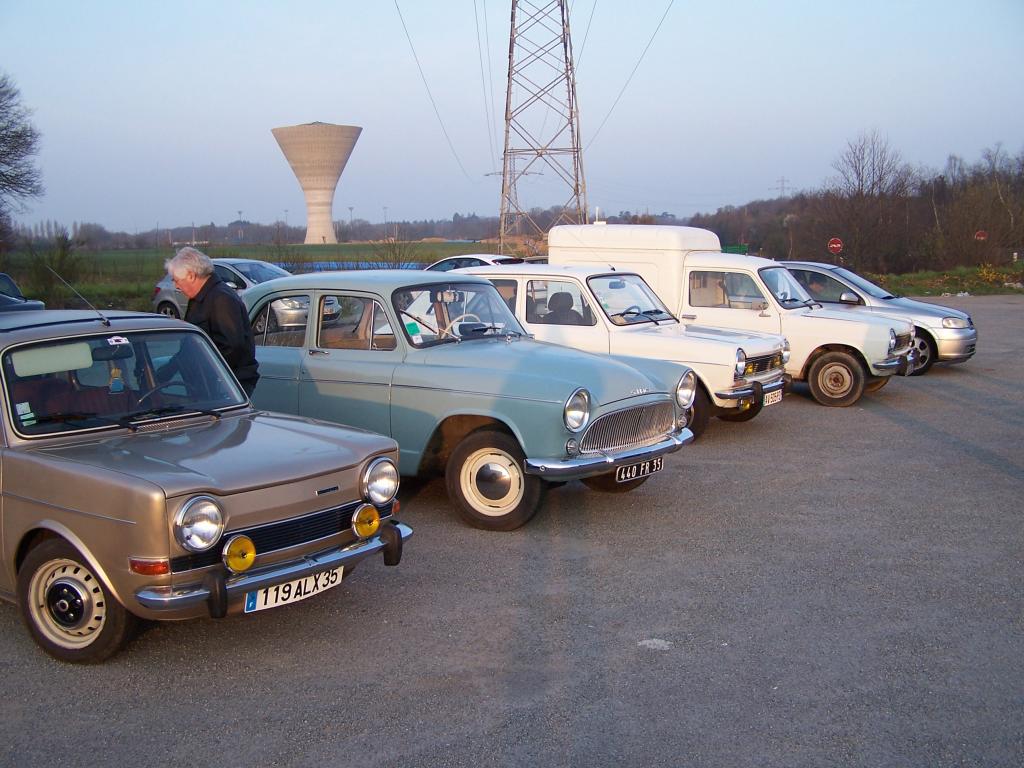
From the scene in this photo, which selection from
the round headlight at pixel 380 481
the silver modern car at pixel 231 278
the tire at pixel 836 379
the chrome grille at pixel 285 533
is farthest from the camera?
the silver modern car at pixel 231 278

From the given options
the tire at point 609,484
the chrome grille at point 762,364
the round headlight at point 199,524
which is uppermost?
the chrome grille at point 762,364

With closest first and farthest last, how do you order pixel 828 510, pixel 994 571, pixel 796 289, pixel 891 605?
1. pixel 891 605
2. pixel 994 571
3. pixel 828 510
4. pixel 796 289

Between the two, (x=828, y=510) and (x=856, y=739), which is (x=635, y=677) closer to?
(x=856, y=739)

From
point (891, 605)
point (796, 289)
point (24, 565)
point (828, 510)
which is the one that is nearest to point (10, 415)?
point (24, 565)

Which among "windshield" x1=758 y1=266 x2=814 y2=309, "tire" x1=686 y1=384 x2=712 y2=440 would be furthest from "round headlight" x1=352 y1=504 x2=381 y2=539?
"windshield" x1=758 y1=266 x2=814 y2=309

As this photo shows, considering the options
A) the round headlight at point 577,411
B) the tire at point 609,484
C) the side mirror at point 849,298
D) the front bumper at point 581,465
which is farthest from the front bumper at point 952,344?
the round headlight at point 577,411

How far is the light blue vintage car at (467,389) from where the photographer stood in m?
6.64

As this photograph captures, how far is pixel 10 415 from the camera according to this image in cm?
468

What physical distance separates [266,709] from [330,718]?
0.31 metres

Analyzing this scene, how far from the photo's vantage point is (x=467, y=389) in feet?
22.4

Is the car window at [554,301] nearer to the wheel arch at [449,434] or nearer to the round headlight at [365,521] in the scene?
the wheel arch at [449,434]

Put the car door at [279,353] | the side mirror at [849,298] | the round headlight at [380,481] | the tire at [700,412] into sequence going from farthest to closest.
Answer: the side mirror at [849,298] → the tire at [700,412] → the car door at [279,353] → the round headlight at [380,481]

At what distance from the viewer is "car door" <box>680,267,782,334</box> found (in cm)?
1214

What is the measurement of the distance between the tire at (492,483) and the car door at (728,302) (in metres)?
5.83
